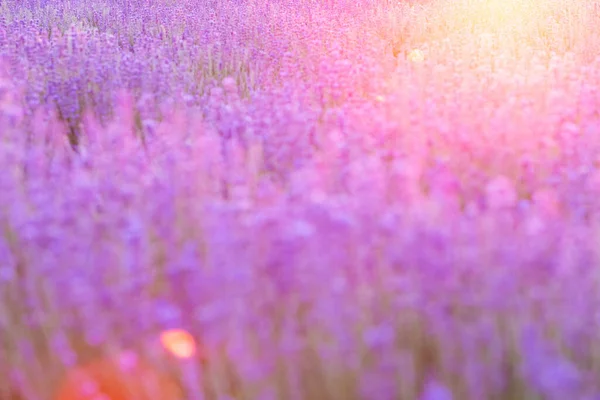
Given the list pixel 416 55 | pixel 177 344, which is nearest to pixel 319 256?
pixel 177 344

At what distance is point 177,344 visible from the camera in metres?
1.80

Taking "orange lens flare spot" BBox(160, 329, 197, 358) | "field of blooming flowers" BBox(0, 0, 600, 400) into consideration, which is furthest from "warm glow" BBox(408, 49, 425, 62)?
"orange lens flare spot" BBox(160, 329, 197, 358)

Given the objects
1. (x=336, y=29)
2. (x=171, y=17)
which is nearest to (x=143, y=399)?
(x=336, y=29)

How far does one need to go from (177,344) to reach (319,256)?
14.9 inches

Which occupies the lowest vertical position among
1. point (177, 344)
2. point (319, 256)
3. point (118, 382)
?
point (118, 382)

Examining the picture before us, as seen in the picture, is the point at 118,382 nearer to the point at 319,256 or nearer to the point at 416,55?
the point at 319,256

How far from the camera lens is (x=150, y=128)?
3.35 meters

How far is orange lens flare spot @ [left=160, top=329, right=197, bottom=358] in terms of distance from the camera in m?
1.78

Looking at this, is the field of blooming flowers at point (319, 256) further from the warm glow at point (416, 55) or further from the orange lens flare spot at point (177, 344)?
the warm glow at point (416, 55)

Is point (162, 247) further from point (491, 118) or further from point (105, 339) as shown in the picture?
point (491, 118)

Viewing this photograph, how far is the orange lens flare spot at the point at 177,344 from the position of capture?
1.78 meters

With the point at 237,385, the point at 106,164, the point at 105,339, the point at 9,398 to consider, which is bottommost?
the point at 9,398

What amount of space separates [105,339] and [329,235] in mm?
561

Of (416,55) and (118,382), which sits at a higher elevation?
(416,55)
